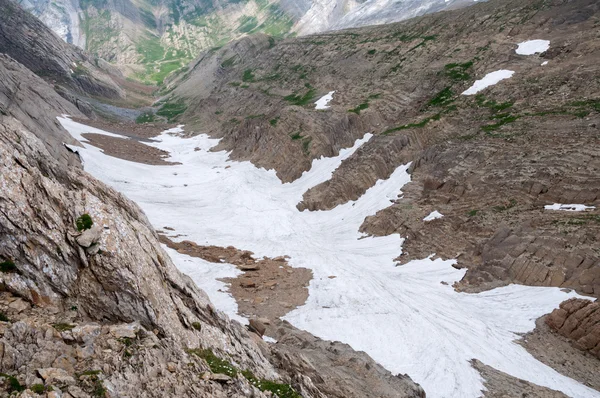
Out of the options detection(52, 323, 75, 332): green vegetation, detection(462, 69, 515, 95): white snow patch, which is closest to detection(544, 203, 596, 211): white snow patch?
detection(462, 69, 515, 95): white snow patch

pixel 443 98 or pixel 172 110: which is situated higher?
pixel 172 110

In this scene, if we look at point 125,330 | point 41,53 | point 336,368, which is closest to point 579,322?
point 336,368

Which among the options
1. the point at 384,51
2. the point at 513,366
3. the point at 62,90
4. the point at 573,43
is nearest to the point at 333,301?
the point at 513,366

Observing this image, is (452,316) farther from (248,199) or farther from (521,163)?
(248,199)

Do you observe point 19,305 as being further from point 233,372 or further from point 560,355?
point 560,355

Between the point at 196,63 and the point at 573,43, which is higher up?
the point at 196,63

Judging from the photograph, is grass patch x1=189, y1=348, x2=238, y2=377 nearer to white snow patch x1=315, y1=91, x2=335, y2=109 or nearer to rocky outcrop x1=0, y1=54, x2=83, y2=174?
rocky outcrop x1=0, y1=54, x2=83, y2=174
